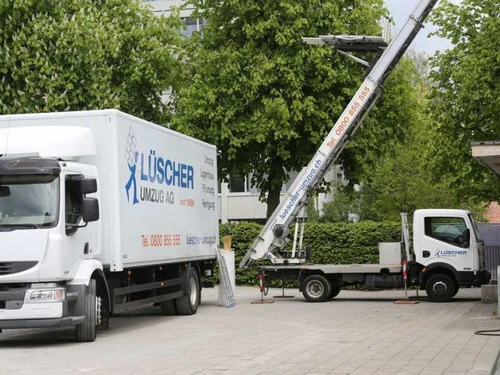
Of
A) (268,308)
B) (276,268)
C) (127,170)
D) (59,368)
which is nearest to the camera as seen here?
(59,368)

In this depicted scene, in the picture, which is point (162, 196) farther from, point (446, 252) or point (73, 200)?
point (446, 252)

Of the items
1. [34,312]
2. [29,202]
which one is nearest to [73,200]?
[29,202]

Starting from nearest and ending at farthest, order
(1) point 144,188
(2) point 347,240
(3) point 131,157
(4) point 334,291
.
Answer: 1. (3) point 131,157
2. (1) point 144,188
3. (4) point 334,291
4. (2) point 347,240

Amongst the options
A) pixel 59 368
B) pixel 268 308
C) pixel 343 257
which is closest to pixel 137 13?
pixel 343 257

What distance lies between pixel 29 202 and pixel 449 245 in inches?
510

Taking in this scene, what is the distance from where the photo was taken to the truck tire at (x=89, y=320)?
50.8ft

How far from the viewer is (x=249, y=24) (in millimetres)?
34719

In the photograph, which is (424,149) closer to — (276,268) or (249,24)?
(249,24)

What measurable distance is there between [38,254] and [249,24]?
69.8 ft

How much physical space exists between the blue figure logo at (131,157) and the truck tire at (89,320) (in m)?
2.04

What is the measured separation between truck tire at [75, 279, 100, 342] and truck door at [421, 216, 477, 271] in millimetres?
11493

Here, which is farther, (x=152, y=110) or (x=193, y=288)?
(x=152, y=110)

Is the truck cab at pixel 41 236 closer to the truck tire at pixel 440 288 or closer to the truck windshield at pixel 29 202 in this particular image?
the truck windshield at pixel 29 202

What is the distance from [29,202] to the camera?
15.1 metres
